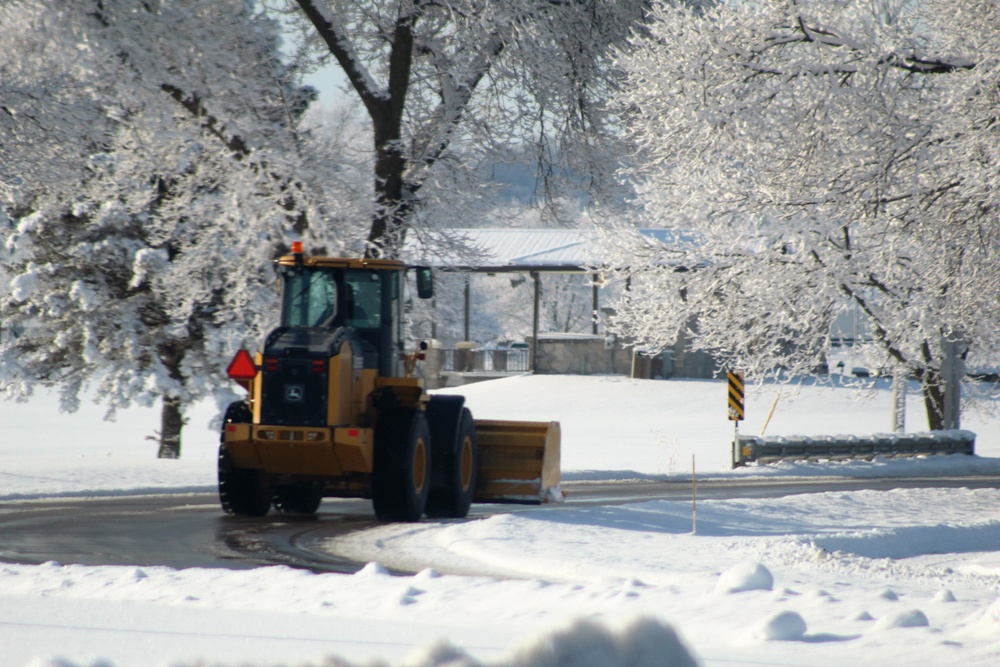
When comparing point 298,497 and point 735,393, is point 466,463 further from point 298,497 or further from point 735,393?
point 735,393

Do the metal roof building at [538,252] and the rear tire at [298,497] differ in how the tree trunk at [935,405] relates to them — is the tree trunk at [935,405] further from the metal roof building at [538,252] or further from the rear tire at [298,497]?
the rear tire at [298,497]

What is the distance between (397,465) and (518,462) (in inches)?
92.9

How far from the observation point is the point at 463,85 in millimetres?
17328

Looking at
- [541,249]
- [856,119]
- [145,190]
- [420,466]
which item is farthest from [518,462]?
[541,249]

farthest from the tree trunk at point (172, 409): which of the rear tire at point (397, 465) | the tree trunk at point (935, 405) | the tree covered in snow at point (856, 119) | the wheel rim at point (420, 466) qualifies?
the tree trunk at point (935, 405)

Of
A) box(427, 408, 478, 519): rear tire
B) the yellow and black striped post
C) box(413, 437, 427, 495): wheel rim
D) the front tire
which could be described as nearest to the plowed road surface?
the front tire

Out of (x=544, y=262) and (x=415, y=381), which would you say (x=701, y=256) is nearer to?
(x=415, y=381)

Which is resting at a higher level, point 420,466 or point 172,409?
point 172,409

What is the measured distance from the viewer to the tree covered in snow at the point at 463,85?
1672 centimetres

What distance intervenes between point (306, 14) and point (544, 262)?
27.6 meters

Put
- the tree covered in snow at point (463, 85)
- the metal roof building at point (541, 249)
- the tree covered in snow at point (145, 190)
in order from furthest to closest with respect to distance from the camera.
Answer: the metal roof building at point (541, 249)
the tree covered in snow at point (463, 85)
the tree covered in snow at point (145, 190)

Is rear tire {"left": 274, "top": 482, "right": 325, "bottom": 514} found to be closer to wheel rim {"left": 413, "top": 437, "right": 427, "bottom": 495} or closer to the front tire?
the front tire

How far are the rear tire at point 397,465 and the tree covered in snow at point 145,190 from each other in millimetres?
5467

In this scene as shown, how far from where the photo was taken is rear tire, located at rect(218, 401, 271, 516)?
12070 mm
